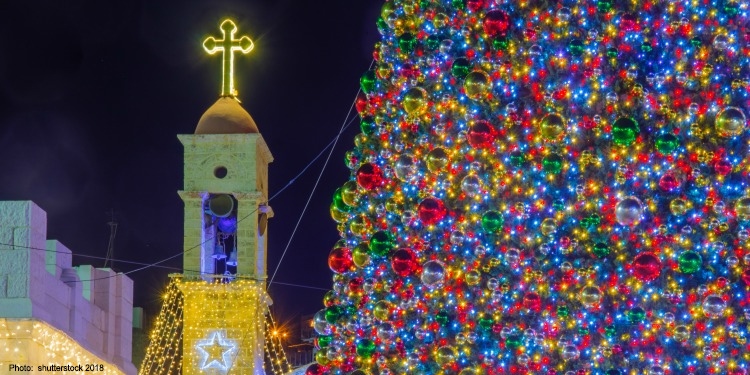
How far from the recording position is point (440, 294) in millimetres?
8750

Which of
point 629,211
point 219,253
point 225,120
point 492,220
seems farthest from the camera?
point 219,253

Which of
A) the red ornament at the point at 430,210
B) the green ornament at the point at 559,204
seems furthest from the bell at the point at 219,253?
the green ornament at the point at 559,204

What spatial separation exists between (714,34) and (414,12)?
6.86 feet

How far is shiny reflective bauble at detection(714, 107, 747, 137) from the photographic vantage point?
810cm

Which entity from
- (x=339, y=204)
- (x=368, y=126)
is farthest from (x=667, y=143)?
(x=339, y=204)

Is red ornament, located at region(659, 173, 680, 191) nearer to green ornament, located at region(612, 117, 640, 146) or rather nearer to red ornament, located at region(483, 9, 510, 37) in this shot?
green ornament, located at region(612, 117, 640, 146)

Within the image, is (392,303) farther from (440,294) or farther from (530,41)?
(530,41)

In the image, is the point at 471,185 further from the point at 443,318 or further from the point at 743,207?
the point at 743,207

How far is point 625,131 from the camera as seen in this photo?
8234mm

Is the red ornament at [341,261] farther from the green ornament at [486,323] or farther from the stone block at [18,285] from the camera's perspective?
the stone block at [18,285]

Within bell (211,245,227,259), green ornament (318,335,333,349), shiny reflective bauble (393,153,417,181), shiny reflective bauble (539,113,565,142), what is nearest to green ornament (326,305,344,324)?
green ornament (318,335,333,349)

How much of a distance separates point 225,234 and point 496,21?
17.7 m

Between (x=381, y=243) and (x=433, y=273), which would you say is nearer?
(x=433, y=273)

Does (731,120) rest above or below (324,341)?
above
